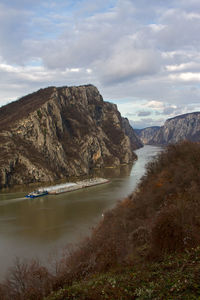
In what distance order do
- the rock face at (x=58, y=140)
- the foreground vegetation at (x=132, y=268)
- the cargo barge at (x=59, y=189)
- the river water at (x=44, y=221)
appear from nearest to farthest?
the foreground vegetation at (x=132, y=268)
the river water at (x=44, y=221)
the cargo barge at (x=59, y=189)
the rock face at (x=58, y=140)

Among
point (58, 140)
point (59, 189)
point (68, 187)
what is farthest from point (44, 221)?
point (58, 140)

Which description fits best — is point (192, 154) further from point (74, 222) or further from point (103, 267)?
point (103, 267)

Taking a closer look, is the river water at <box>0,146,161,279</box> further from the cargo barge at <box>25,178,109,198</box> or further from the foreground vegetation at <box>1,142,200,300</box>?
the foreground vegetation at <box>1,142,200,300</box>

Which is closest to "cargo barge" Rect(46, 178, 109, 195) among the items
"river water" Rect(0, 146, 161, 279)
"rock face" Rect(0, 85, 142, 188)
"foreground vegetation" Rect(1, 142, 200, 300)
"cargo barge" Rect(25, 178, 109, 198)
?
"cargo barge" Rect(25, 178, 109, 198)

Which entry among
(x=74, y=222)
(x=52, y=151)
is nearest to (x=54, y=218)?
(x=74, y=222)

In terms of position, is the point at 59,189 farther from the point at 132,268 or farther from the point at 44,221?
the point at 132,268

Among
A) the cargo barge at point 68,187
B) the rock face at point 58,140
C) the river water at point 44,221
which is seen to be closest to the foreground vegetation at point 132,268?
the river water at point 44,221

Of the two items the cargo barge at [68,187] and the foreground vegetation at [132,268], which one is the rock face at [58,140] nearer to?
the cargo barge at [68,187]
